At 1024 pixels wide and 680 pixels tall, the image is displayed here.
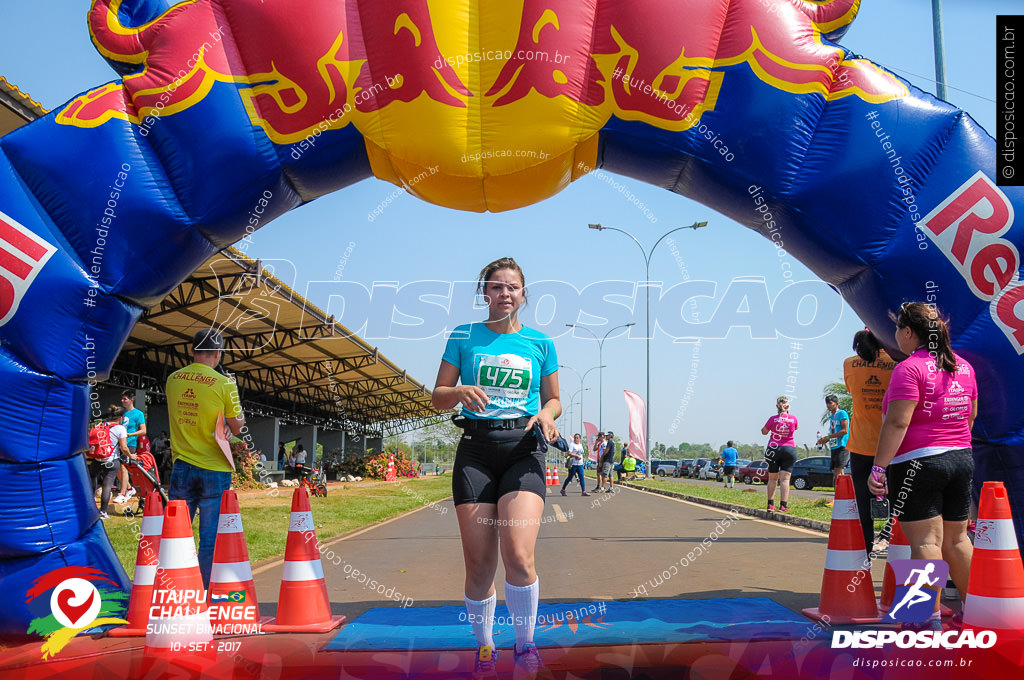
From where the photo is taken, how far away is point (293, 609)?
14.4ft

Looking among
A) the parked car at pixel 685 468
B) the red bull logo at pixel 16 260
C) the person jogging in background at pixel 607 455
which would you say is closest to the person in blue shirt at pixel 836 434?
the red bull logo at pixel 16 260

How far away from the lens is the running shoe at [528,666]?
3158 millimetres

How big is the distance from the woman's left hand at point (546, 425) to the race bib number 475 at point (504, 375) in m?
0.18

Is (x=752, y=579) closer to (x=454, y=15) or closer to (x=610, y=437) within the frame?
(x=454, y=15)

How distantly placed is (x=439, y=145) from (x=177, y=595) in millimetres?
2954

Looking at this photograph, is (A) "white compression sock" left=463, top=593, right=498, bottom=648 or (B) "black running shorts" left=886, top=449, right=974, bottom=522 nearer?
(A) "white compression sock" left=463, top=593, right=498, bottom=648

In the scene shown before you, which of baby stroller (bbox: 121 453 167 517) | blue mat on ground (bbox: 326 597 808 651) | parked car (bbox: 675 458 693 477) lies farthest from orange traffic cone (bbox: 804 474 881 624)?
parked car (bbox: 675 458 693 477)

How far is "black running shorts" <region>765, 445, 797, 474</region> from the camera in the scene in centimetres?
1013

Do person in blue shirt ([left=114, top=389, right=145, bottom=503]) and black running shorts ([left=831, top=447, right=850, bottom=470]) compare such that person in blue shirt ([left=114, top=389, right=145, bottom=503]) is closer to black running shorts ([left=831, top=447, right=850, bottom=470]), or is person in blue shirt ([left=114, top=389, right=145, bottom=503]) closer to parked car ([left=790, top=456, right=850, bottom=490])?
black running shorts ([left=831, top=447, right=850, bottom=470])

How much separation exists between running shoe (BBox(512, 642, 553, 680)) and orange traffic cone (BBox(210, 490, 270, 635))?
5.78 feet

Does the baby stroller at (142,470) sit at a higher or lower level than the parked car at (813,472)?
Result: lower

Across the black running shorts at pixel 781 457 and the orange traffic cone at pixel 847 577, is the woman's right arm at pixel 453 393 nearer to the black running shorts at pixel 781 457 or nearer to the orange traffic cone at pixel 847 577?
the orange traffic cone at pixel 847 577

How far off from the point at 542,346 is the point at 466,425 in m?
0.55

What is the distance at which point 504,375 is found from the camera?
142 inches
